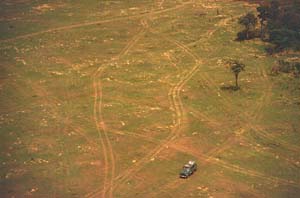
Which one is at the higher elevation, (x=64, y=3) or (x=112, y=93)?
(x=64, y=3)

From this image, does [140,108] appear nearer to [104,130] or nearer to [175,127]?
[175,127]

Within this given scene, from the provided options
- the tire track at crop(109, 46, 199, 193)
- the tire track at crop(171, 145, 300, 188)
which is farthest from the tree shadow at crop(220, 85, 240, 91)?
the tire track at crop(171, 145, 300, 188)

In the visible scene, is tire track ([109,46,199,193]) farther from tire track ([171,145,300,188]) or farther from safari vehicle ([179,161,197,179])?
safari vehicle ([179,161,197,179])

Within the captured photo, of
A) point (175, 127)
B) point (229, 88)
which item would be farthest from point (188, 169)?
point (229, 88)

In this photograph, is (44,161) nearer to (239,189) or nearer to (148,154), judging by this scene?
(148,154)

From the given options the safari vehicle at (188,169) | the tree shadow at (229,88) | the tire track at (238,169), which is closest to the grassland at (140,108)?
the tire track at (238,169)

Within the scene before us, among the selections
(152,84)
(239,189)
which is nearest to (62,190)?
(239,189)
